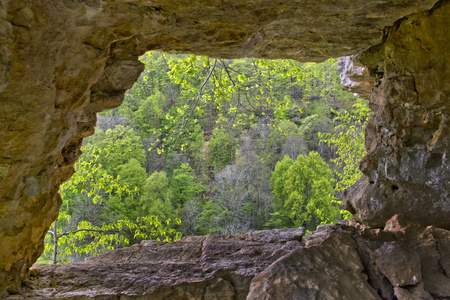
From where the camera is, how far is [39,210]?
10.1ft

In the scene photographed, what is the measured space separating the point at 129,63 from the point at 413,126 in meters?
3.24

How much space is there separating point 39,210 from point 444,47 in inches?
178

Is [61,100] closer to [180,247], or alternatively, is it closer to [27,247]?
[27,247]

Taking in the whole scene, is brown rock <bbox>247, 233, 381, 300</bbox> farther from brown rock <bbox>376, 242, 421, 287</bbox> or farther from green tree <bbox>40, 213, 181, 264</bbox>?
green tree <bbox>40, 213, 181, 264</bbox>

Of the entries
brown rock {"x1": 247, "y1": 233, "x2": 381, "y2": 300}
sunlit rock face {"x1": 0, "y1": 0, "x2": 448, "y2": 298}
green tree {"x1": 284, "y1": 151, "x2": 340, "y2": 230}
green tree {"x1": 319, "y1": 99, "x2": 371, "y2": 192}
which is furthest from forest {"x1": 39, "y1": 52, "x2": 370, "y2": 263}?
brown rock {"x1": 247, "y1": 233, "x2": 381, "y2": 300}

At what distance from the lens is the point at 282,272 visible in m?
2.87

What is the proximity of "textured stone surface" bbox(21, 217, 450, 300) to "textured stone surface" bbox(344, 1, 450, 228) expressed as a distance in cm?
35

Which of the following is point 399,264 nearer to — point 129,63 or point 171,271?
point 171,271

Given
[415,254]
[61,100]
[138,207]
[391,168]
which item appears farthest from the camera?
[138,207]

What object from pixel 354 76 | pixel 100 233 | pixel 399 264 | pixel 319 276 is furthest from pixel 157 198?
pixel 399 264

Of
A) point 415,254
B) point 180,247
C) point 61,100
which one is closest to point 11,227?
point 61,100

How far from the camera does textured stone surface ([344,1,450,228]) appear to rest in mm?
3145

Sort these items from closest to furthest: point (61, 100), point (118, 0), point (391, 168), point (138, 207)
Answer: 1. point (118, 0)
2. point (61, 100)
3. point (391, 168)
4. point (138, 207)

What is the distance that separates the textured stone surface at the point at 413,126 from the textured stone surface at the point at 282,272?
352 millimetres
